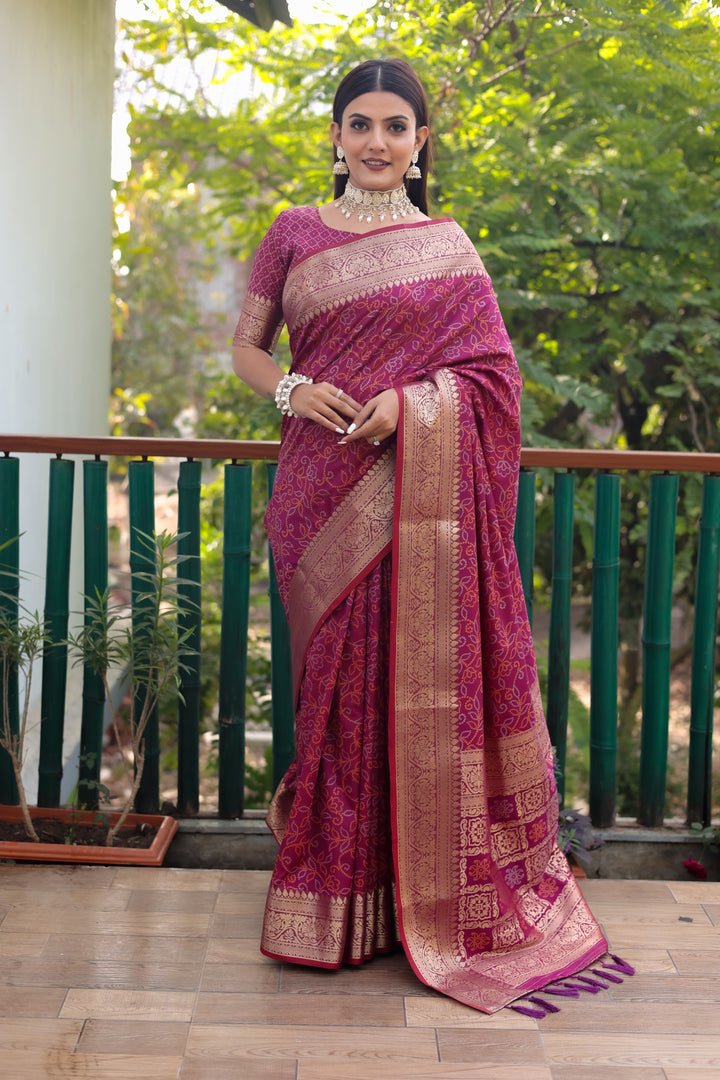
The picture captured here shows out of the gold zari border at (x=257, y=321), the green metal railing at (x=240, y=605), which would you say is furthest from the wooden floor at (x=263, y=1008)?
the gold zari border at (x=257, y=321)

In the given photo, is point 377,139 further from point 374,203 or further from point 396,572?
point 396,572

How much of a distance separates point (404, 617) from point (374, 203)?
2.49 feet

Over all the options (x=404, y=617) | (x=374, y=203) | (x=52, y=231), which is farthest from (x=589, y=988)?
(x=52, y=231)

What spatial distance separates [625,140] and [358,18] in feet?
3.83

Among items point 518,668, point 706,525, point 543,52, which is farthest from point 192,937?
point 543,52

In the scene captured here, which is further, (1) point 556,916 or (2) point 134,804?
(2) point 134,804

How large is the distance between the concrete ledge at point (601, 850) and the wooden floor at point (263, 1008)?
34cm

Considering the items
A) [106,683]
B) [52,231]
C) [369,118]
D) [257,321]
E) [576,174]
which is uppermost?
[576,174]

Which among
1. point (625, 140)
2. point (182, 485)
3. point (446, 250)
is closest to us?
point (446, 250)

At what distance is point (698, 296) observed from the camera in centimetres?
375

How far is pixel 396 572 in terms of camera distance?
1.79 meters

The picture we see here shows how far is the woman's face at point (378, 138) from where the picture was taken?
1754 mm

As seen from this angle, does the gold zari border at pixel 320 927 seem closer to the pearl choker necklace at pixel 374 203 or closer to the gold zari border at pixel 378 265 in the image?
the gold zari border at pixel 378 265

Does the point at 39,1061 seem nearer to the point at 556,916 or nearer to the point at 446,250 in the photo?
the point at 556,916
